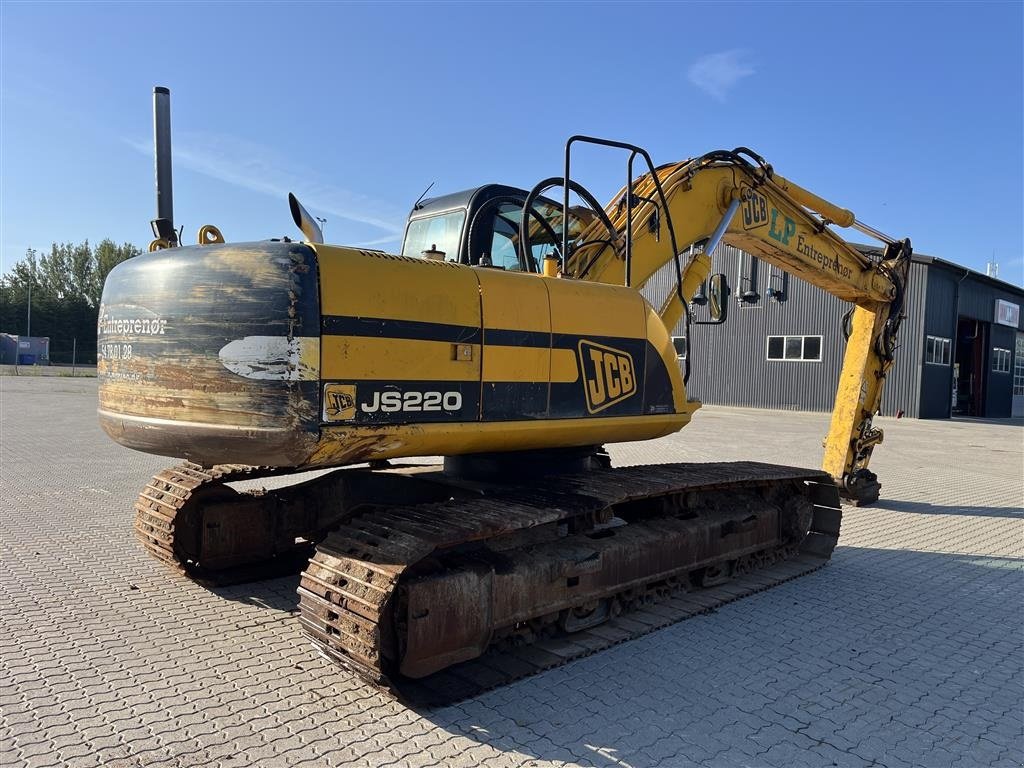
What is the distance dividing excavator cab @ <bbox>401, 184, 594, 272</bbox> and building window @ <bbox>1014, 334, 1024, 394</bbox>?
34714mm

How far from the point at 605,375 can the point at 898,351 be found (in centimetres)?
2396

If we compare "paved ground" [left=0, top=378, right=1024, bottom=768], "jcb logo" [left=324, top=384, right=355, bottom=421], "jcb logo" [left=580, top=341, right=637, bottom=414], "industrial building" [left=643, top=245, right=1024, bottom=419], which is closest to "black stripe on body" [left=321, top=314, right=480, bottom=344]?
"jcb logo" [left=324, top=384, right=355, bottom=421]

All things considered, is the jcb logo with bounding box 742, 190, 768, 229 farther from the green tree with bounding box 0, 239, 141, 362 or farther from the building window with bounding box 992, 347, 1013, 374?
the green tree with bounding box 0, 239, 141, 362

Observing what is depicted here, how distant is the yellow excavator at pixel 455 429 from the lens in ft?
11.3

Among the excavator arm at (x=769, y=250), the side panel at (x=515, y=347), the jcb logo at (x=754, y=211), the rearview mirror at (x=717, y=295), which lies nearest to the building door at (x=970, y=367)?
the excavator arm at (x=769, y=250)

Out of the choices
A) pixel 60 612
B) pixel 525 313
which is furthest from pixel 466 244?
pixel 60 612

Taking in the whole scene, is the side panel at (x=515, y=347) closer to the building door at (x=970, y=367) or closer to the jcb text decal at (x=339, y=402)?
the jcb text decal at (x=339, y=402)

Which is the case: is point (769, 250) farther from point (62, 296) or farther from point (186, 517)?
point (62, 296)

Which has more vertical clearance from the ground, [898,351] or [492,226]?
[492,226]

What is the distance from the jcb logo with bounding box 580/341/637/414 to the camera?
14.8ft

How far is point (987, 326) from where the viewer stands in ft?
97.7

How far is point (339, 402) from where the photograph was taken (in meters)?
3.46

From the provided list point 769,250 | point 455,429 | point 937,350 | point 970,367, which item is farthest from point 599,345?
point 970,367

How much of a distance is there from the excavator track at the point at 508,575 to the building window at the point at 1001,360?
99.0 feet
